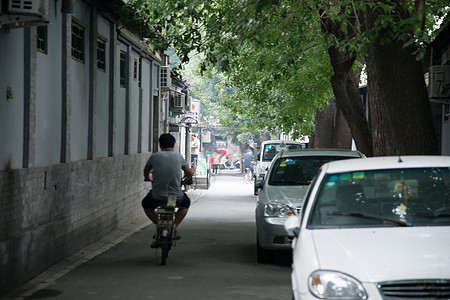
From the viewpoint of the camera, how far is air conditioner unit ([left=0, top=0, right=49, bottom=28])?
8742 mm

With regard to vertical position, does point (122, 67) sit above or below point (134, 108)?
above

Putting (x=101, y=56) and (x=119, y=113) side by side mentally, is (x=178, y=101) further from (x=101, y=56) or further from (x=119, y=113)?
(x=101, y=56)

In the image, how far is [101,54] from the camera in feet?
56.6

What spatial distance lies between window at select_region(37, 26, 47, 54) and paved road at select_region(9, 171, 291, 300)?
Answer: 3141 mm

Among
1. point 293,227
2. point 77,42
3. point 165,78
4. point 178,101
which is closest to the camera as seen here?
point 293,227

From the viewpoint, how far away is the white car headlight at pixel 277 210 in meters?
10.9

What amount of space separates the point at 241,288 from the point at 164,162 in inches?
115

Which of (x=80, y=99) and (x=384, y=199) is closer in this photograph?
(x=384, y=199)

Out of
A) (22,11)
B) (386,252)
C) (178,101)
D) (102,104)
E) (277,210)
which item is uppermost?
(178,101)

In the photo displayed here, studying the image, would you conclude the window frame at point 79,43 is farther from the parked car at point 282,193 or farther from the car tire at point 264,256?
the car tire at point 264,256

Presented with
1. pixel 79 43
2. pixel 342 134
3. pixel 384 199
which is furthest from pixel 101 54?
pixel 384 199

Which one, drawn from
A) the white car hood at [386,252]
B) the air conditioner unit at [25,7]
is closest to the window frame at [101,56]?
the air conditioner unit at [25,7]

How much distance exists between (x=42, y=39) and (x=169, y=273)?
13.5ft

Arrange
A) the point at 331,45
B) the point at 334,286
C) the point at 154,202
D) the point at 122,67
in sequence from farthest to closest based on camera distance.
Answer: the point at 122,67 < the point at 331,45 < the point at 154,202 < the point at 334,286
